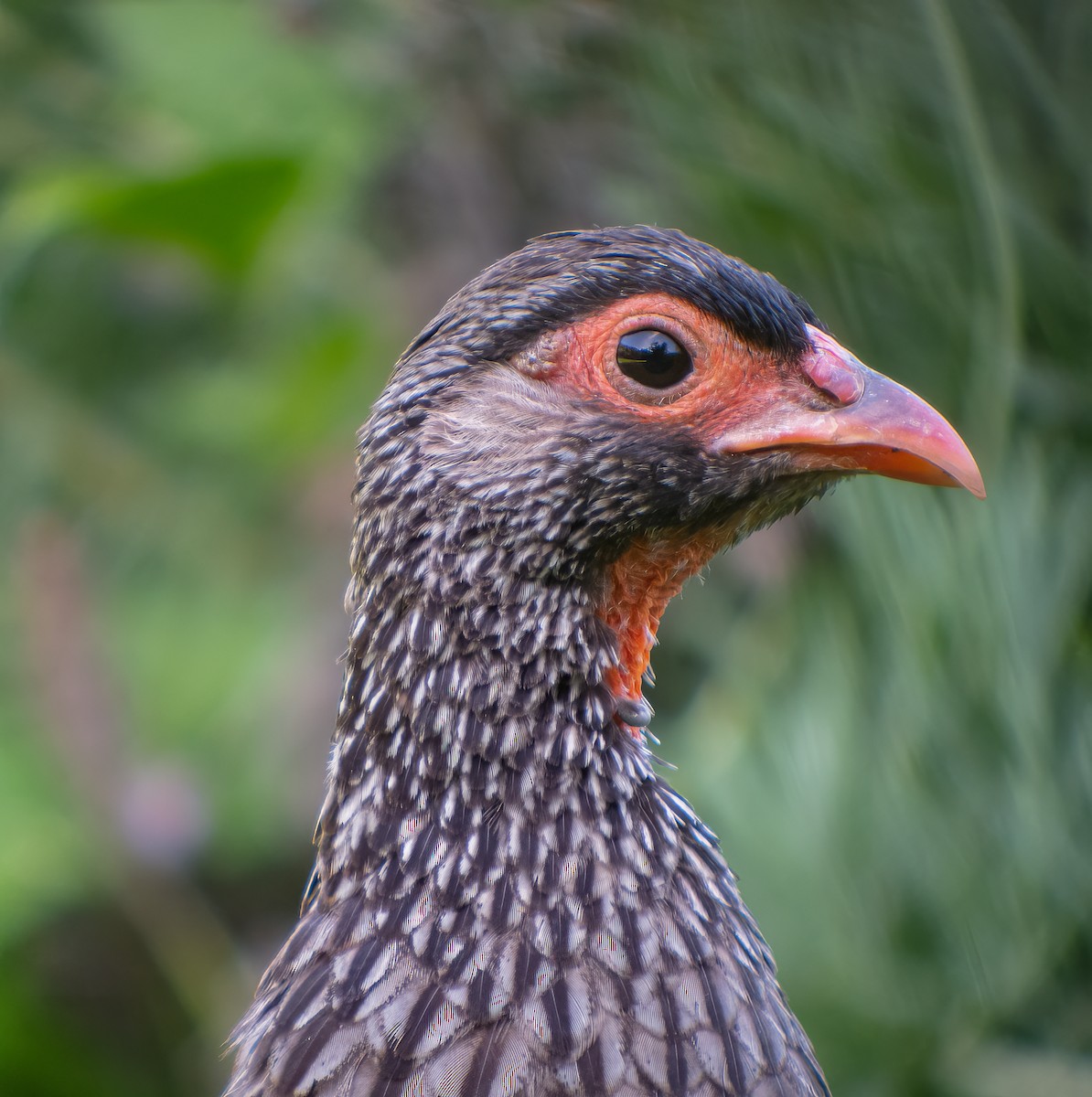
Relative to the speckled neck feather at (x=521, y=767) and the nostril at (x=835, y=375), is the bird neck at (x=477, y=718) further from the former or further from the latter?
the nostril at (x=835, y=375)

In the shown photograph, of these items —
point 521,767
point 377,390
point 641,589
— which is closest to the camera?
point 521,767

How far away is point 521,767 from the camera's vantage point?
1.66 meters

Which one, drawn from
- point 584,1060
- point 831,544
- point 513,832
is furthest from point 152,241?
point 584,1060

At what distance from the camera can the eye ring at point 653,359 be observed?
67.2 inches

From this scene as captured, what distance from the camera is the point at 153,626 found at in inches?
199

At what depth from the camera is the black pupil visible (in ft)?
5.60

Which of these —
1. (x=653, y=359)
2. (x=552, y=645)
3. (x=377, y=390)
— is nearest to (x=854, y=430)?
(x=653, y=359)

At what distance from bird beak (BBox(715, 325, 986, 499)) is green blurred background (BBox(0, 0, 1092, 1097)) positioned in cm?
53

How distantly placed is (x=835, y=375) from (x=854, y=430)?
0.09 metres

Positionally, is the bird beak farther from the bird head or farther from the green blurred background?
the green blurred background

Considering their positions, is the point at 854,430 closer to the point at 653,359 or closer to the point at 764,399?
the point at 764,399

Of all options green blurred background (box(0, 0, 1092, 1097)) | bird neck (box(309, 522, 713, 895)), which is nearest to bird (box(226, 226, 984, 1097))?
bird neck (box(309, 522, 713, 895))

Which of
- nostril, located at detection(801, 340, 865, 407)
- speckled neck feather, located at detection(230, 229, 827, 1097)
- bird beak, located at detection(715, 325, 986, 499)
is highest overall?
nostril, located at detection(801, 340, 865, 407)

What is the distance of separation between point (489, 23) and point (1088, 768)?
82.6 inches
